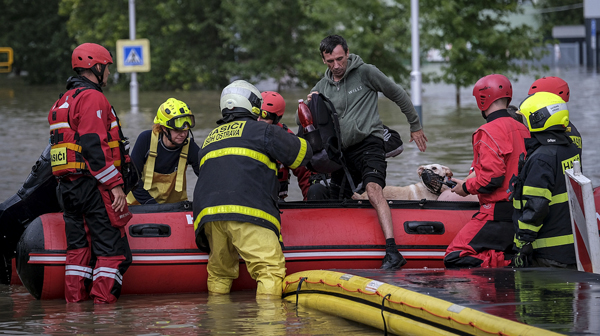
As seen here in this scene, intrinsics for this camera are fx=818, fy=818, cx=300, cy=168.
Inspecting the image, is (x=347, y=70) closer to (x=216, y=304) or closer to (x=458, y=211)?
(x=458, y=211)

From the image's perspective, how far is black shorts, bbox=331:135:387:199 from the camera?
21.0 ft

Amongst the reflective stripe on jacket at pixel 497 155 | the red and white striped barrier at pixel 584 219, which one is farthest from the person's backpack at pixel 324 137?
the red and white striped barrier at pixel 584 219

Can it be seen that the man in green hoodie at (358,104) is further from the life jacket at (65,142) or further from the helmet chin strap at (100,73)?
the life jacket at (65,142)

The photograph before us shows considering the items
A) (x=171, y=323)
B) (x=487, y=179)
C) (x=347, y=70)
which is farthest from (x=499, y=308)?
(x=347, y=70)

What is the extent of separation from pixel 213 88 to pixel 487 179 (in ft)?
98.4

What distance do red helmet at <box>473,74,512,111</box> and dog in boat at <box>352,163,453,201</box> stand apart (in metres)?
1.24

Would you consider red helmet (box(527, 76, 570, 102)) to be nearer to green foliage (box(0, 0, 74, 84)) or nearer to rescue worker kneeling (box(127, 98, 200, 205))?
rescue worker kneeling (box(127, 98, 200, 205))

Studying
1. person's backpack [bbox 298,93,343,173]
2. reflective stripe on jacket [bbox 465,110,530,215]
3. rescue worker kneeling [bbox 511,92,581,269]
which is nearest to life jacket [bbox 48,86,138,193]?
person's backpack [bbox 298,93,343,173]

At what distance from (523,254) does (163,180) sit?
9.71 feet

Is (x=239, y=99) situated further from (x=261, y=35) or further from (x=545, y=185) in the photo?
(x=261, y=35)

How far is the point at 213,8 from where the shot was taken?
113 ft

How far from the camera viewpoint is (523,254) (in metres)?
5.34

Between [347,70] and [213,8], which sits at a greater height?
[213,8]

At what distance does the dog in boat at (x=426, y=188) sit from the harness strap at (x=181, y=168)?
1.48 m
